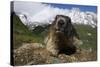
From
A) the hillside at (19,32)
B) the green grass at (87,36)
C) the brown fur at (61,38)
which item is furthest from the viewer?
the green grass at (87,36)

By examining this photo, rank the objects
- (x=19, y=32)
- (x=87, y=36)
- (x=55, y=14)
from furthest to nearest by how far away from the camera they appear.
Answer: (x=87, y=36), (x=55, y=14), (x=19, y=32)

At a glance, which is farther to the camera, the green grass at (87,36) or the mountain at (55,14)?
the green grass at (87,36)

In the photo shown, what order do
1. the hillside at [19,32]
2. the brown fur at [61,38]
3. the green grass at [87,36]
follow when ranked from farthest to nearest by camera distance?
the green grass at [87,36], the brown fur at [61,38], the hillside at [19,32]

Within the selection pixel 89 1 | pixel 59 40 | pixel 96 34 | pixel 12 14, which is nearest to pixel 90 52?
pixel 96 34

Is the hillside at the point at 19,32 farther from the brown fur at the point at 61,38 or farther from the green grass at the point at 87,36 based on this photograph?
the green grass at the point at 87,36

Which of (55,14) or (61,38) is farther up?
(55,14)

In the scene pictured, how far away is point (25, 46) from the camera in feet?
7.61

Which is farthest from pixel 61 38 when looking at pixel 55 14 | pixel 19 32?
pixel 19 32

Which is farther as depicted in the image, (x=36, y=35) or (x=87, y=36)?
(x=87, y=36)

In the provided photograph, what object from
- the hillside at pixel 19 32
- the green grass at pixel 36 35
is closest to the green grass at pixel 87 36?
the green grass at pixel 36 35

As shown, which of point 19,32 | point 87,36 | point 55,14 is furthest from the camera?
point 87,36

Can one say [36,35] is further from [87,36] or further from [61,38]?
[87,36]

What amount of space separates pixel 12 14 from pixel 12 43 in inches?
12.8
